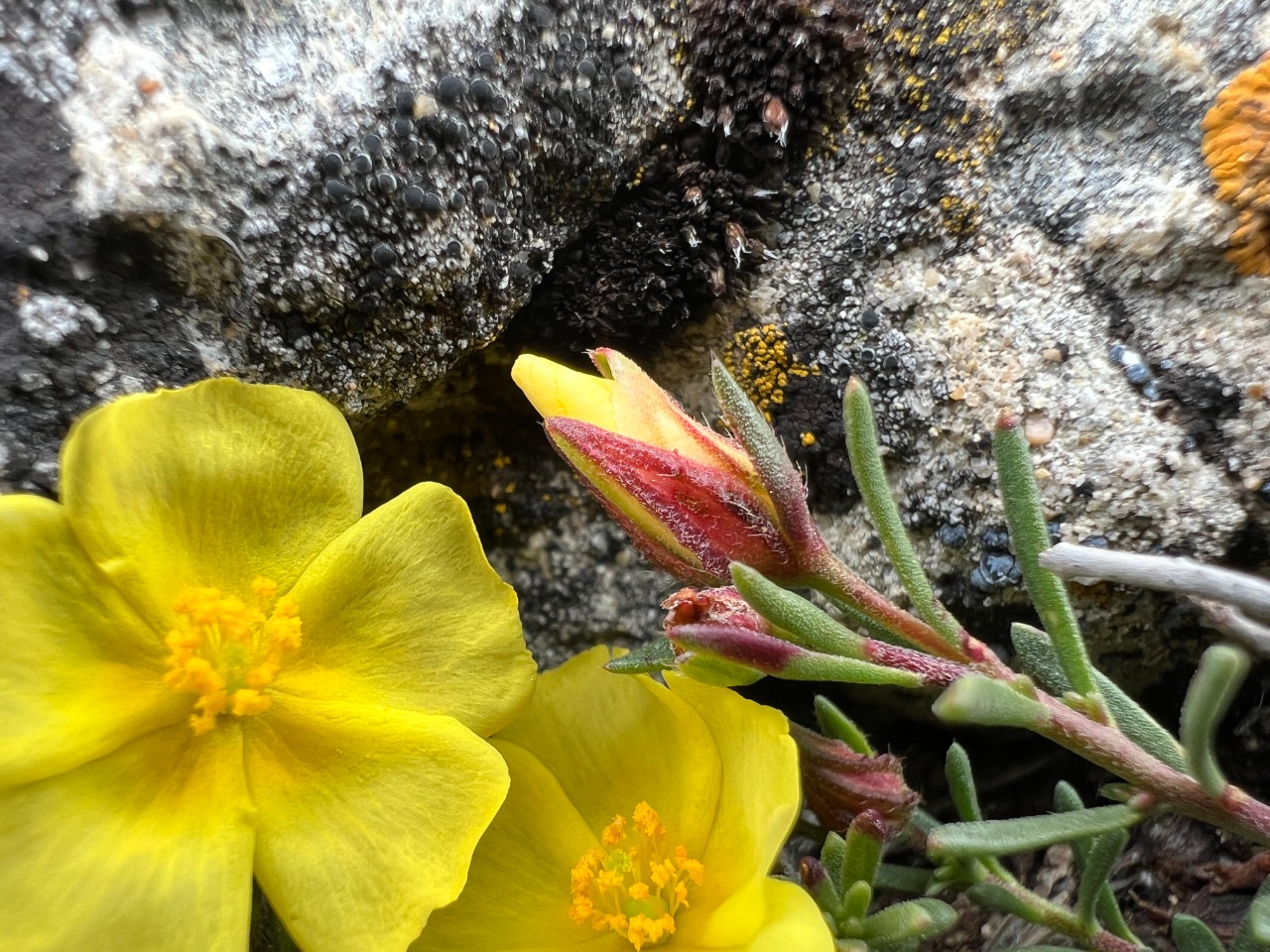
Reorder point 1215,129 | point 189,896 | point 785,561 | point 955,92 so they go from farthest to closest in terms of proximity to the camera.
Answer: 1. point 955,92
2. point 1215,129
3. point 785,561
4. point 189,896

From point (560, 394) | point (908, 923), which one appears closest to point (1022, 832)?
point (908, 923)

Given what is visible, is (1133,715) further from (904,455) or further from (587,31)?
(587,31)

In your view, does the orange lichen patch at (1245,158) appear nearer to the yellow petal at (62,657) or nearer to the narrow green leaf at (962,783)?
the narrow green leaf at (962,783)

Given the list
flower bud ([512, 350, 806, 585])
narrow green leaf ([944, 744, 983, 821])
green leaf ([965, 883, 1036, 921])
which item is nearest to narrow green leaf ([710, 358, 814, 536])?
flower bud ([512, 350, 806, 585])

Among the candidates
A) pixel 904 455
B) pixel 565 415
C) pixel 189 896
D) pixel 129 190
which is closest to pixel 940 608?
pixel 904 455

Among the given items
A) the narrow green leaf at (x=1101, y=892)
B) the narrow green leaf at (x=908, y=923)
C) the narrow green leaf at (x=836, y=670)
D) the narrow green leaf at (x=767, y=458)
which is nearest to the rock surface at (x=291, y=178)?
the narrow green leaf at (x=767, y=458)

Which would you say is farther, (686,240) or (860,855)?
(686,240)

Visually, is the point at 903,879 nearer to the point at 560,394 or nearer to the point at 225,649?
the point at 560,394
